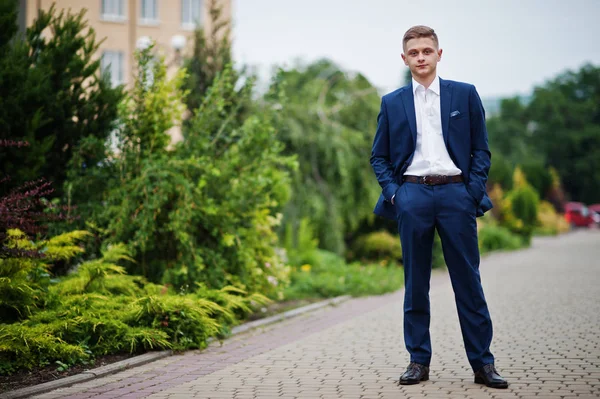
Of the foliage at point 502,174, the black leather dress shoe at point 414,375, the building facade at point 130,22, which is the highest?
the building facade at point 130,22

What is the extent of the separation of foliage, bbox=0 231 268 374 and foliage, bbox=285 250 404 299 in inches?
154

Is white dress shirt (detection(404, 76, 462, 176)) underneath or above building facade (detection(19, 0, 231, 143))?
underneath

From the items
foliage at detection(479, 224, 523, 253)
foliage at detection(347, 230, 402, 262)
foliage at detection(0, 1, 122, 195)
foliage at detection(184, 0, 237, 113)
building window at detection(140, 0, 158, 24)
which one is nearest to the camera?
foliage at detection(0, 1, 122, 195)

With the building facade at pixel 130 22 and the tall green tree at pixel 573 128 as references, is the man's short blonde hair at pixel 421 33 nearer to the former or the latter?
the building facade at pixel 130 22

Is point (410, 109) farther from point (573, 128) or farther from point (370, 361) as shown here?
point (573, 128)

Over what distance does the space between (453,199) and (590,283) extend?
884 centimetres

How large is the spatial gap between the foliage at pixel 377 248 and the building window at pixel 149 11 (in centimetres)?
2236

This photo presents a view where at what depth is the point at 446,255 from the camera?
5219 millimetres

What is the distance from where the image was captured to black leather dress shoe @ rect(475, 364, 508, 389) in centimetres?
500

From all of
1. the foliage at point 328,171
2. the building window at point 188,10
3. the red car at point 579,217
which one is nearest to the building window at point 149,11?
the building window at point 188,10

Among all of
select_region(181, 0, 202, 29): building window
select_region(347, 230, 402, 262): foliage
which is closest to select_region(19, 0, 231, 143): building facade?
select_region(181, 0, 202, 29): building window

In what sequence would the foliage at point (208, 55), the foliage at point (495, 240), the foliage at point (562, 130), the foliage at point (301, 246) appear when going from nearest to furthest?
the foliage at point (208, 55), the foliage at point (301, 246), the foliage at point (495, 240), the foliage at point (562, 130)

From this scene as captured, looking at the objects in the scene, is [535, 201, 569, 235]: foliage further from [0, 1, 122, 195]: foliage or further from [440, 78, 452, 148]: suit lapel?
[440, 78, 452, 148]: suit lapel

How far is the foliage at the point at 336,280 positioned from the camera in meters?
11.7
